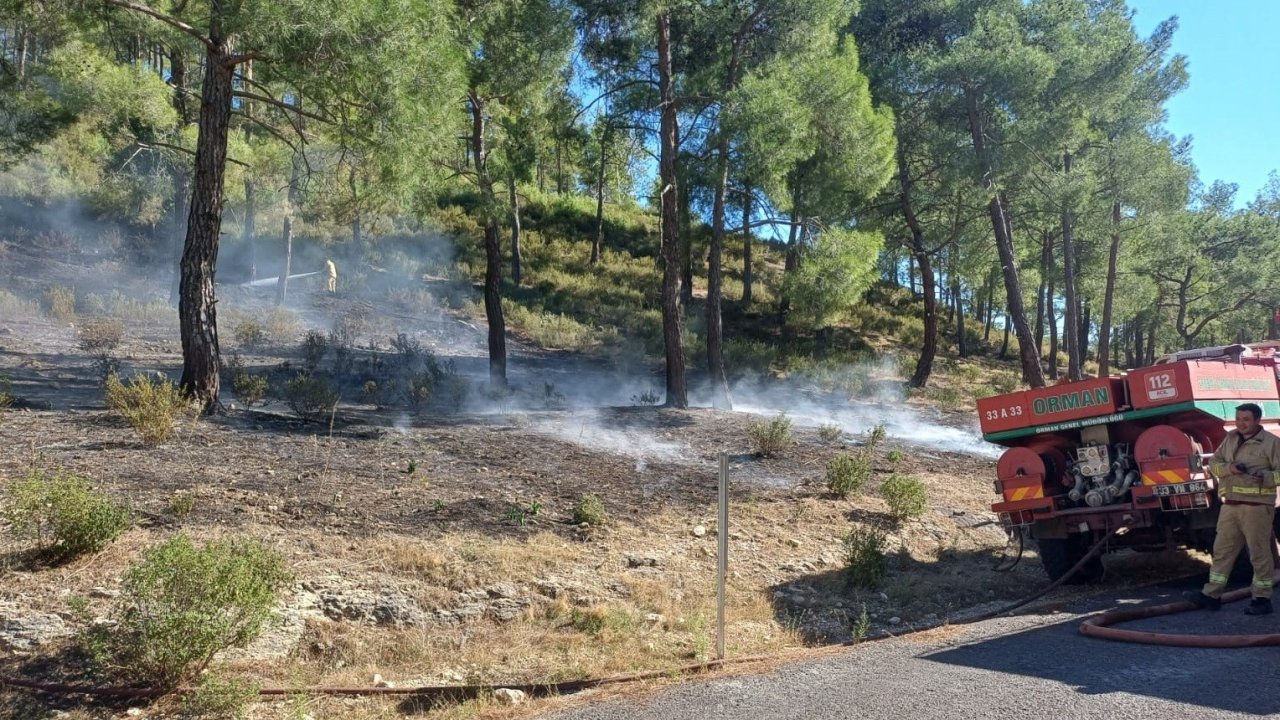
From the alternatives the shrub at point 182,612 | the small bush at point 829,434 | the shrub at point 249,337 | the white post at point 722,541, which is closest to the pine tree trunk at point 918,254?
the small bush at point 829,434

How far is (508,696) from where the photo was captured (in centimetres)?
531

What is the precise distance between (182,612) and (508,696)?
1896 mm

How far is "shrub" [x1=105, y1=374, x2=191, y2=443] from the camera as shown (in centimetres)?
879

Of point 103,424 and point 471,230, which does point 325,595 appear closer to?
point 103,424

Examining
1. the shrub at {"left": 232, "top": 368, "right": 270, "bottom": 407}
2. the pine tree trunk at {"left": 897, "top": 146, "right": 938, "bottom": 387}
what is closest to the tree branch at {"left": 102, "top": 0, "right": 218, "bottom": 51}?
the shrub at {"left": 232, "top": 368, "right": 270, "bottom": 407}

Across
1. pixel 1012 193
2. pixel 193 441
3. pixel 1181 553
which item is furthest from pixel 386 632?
pixel 1012 193

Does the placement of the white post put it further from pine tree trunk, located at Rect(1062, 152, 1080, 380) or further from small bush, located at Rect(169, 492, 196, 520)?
pine tree trunk, located at Rect(1062, 152, 1080, 380)

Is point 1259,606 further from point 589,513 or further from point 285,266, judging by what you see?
point 285,266

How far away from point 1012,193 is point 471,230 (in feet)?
76.8

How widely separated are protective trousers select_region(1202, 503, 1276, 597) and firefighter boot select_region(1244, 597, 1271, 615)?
0.13 feet

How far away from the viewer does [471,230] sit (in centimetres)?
3834

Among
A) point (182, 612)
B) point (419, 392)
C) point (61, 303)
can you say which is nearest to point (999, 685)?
point (182, 612)

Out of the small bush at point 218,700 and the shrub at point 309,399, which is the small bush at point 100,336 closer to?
the shrub at point 309,399

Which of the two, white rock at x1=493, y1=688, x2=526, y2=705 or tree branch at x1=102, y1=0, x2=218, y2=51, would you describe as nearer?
white rock at x1=493, y1=688, x2=526, y2=705
